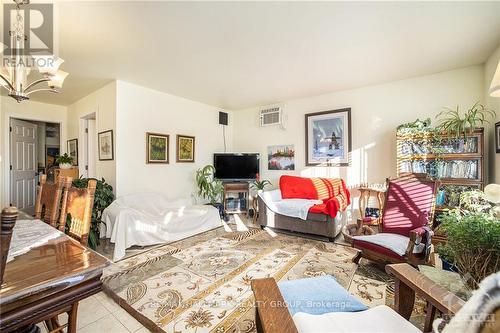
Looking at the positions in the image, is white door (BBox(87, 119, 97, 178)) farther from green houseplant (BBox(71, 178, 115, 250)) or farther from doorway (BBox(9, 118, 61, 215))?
doorway (BBox(9, 118, 61, 215))

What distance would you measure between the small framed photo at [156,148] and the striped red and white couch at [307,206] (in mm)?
1893

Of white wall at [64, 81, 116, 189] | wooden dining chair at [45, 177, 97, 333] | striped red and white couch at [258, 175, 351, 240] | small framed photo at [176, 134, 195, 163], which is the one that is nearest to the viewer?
wooden dining chair at [45, 177, 97, 333]

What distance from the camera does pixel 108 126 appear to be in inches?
138

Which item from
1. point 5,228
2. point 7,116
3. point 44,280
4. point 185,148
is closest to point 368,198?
point 185,148

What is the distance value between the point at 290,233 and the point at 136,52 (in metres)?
3.25

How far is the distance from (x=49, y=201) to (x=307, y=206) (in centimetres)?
291

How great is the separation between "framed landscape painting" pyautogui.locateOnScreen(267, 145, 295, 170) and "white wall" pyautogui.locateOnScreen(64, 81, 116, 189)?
9.61 feet

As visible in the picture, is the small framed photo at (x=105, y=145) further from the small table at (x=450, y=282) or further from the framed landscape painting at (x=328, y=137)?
the small table at (x=450, y=282)

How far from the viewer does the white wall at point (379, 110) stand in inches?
121

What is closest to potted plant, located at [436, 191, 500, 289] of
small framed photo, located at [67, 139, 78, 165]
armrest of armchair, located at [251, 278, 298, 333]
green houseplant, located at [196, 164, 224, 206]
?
armrest of armchair, located at [251, 278, 298, 333]

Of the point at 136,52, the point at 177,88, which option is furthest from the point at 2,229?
the point at 177,88

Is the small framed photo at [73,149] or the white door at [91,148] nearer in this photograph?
the white door at [91,148]

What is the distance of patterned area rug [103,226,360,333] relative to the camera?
159 centimetres

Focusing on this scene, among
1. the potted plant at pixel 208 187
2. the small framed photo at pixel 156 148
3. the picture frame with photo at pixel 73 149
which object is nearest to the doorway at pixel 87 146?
the picture frame with photo at pixel 73 149
